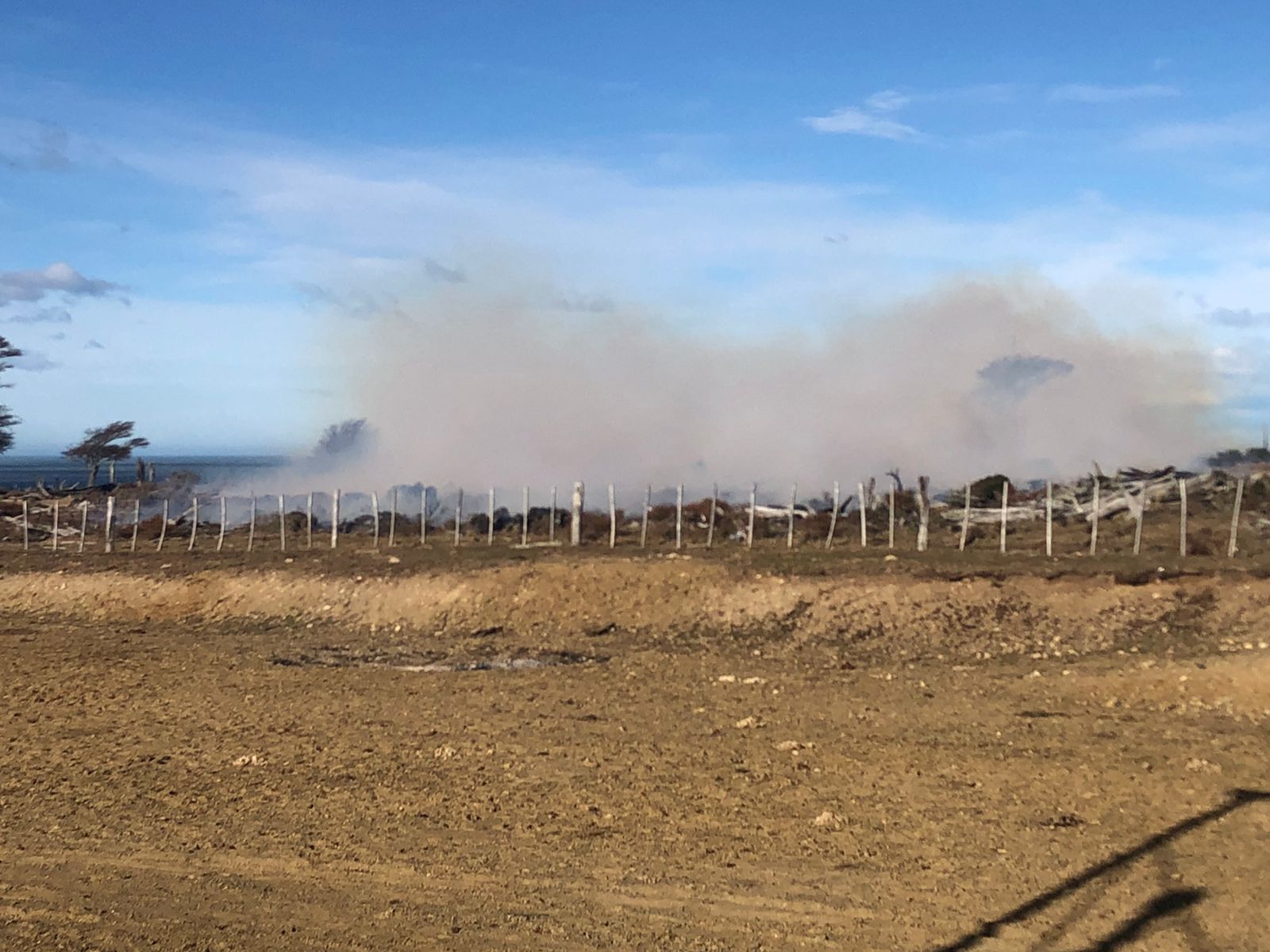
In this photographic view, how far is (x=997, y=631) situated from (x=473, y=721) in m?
8.98

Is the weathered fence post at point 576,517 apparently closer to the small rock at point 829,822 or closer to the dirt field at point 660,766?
the dirt field at point 660,766

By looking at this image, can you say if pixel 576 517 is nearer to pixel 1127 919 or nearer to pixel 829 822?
pixel 829 822

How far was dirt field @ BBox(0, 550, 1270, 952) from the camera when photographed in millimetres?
6965

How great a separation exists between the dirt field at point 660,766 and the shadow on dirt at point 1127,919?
2 cm

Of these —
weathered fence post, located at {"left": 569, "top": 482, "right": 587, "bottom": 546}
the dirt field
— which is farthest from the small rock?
weathered fence post, located at {"left": 569, "top": 482, "right": 587, "bottom": 546}

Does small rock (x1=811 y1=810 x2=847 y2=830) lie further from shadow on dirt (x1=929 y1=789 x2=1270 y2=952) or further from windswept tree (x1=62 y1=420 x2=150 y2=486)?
windswept tree (x1=62 y1=420 x2=150 y2=486)

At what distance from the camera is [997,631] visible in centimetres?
1806

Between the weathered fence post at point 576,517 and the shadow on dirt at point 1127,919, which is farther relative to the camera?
the weathered fence post at point 576,517

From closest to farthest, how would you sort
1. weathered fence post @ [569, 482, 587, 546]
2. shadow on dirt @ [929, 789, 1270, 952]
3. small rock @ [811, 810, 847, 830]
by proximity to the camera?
shadow on dirt @ [929, 789, 1270, 952]
small rock @ [811, 810, 847, 830]
weathered fence post @ [569, 482, 587, 546]

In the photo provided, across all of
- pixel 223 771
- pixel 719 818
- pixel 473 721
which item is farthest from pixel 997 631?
pixel 223 771

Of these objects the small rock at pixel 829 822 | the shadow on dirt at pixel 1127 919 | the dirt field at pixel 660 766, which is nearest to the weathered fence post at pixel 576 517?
the dirt field at pixel 660 766

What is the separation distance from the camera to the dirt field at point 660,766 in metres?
6.96

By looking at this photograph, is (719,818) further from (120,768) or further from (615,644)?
(615,644)

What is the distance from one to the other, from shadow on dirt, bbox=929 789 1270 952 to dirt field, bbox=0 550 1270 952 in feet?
0.08
